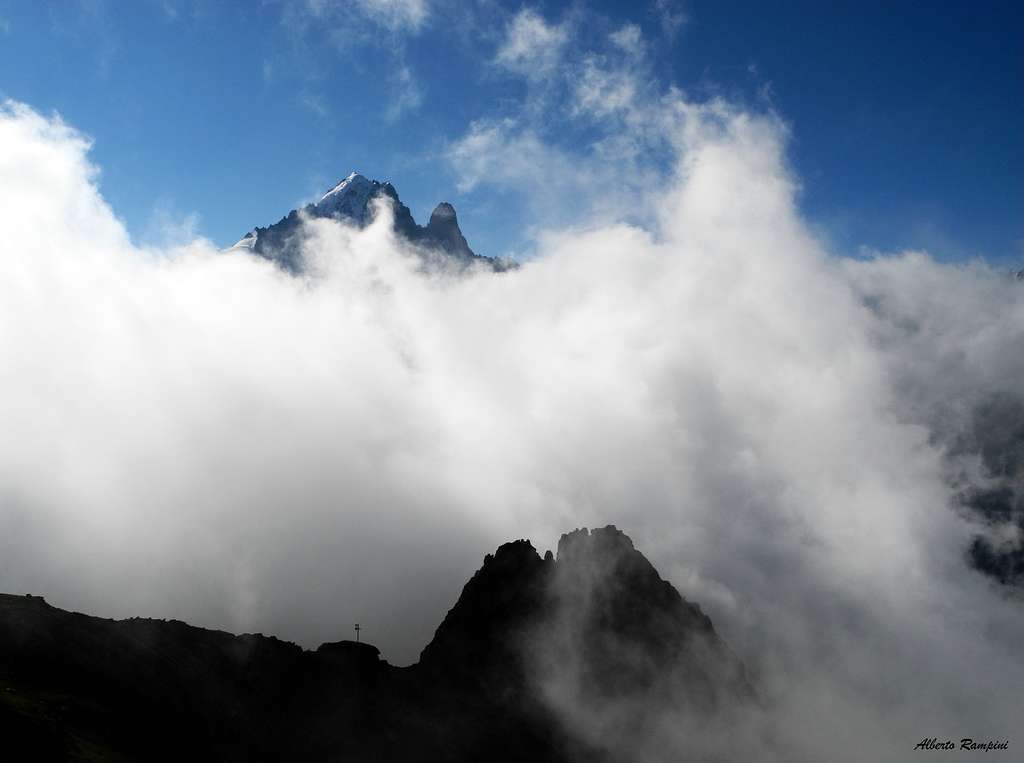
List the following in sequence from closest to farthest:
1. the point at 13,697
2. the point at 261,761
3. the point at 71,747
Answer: the point at 71,747, the point at 13,697, the point at 261,761

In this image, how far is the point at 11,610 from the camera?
16412cm

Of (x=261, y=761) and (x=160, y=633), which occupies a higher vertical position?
(x=160, y=633)

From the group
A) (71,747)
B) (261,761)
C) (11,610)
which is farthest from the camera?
(261,761)

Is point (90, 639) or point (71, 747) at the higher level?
point (90, 639)

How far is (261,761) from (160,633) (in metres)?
46.4

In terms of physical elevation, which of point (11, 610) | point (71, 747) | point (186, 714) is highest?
point (11, 610)

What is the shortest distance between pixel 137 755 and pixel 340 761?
71747 mm

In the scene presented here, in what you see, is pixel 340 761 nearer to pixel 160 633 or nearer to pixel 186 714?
pixel 186 714

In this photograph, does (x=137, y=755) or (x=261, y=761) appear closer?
(x=137, y=755)

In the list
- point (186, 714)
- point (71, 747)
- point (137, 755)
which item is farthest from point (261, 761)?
point (71, 747)

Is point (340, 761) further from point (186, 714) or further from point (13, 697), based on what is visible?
point (13, 697)

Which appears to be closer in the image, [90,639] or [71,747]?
[71,747]

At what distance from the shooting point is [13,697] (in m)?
134

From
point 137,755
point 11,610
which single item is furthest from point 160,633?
point 137,755
